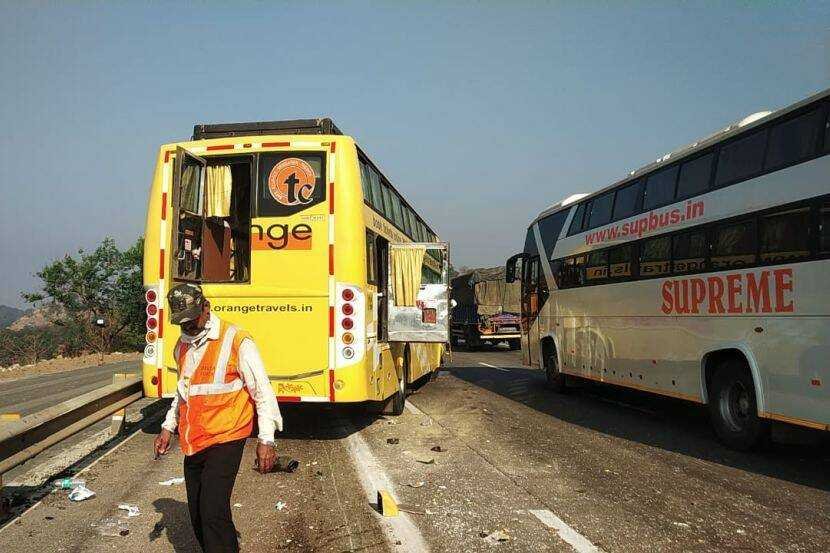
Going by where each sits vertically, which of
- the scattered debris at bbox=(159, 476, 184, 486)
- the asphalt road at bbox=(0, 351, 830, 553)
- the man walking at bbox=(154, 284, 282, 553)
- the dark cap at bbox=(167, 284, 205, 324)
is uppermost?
the dark cap at bbox=(167, 284, 205, 324)

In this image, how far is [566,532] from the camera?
460 cm

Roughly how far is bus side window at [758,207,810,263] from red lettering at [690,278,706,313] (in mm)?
1173

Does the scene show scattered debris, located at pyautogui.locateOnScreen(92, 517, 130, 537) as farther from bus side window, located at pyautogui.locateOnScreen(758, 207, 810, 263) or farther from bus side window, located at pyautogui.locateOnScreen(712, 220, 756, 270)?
bus side window, located at pyautogui.locateOnScreen(712, 220, 756, 270)

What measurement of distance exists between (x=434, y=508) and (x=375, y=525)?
25.7 inches

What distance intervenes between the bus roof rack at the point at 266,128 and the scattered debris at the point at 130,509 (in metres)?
4.81

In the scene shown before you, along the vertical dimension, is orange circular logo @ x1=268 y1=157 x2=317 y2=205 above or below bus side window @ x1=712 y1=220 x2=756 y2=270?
above

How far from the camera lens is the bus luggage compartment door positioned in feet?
28.9

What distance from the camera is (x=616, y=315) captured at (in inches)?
408

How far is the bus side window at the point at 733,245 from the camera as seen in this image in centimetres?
721

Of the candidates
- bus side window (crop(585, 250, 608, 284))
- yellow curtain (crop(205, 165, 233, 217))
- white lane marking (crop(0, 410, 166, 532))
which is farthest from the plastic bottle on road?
bus side window (crop(585, 250, 608, 284))

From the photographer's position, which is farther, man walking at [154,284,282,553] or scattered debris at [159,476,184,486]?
scattered debris at [159,476,184,486]

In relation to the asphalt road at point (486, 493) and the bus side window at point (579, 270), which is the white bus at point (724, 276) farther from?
the asphalt road at point (486, 493)

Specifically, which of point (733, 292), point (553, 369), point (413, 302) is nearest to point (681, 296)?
point (733, 292)

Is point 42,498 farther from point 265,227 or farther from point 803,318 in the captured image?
point 803,318
